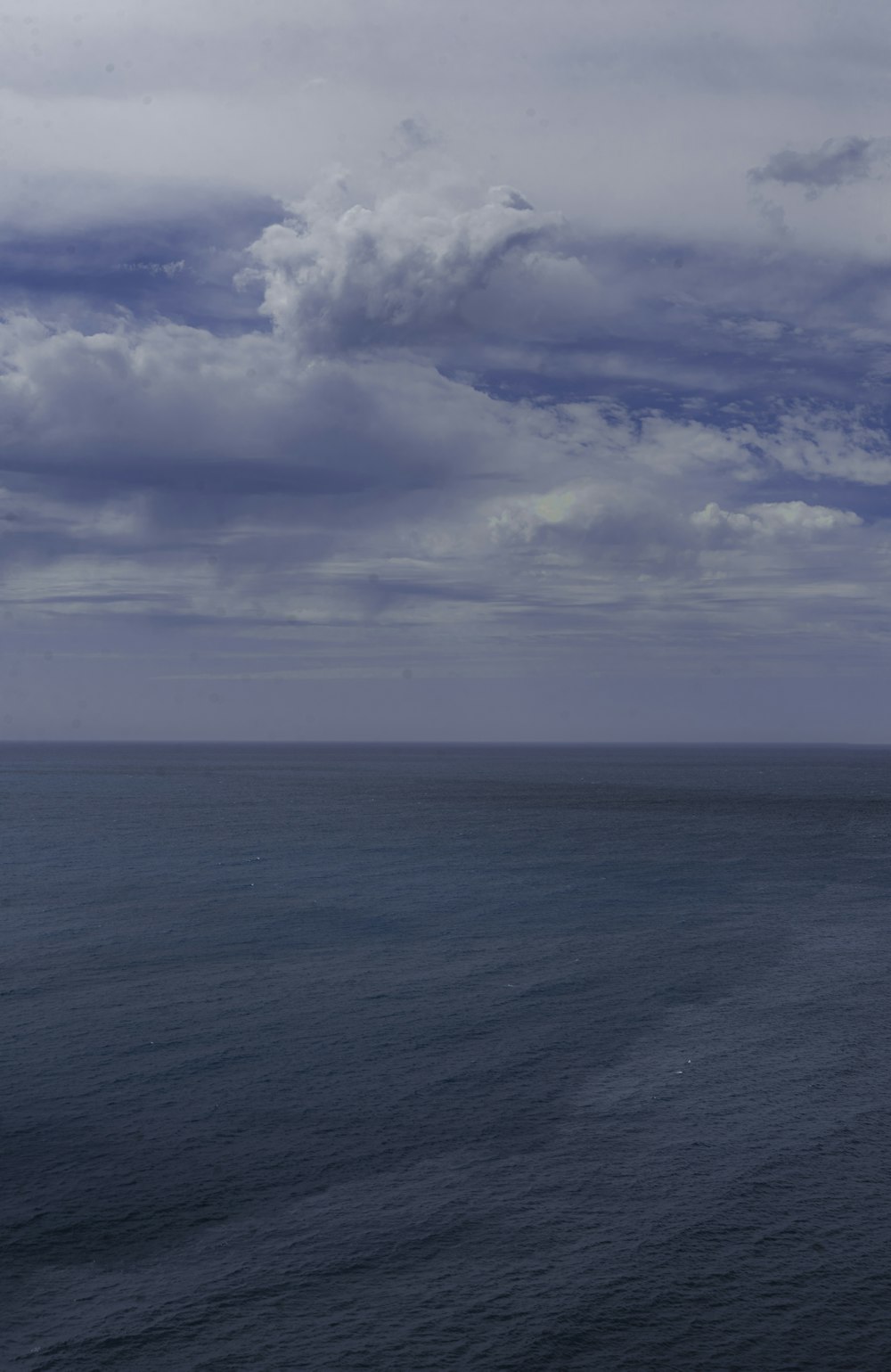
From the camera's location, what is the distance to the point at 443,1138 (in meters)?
45.8

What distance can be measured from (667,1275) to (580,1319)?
13.0ft

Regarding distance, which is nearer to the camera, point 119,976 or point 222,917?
point 119,976

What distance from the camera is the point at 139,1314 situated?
32719 mm

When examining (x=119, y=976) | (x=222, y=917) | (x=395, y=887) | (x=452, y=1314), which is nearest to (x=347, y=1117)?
(x=452, y=1314)

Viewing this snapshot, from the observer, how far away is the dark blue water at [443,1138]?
32.6m

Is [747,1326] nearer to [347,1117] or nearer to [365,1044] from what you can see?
[347,1117]

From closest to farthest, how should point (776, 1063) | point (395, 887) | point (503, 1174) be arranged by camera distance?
point (503, 1174)
point (776, 1063)
point (395, 887)

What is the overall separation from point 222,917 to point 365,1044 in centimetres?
3805

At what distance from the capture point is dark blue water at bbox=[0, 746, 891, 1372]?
32.6 metres

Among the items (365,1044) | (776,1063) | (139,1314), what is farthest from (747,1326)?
(365,1044)

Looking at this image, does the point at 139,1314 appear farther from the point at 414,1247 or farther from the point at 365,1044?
the point at 365,1044

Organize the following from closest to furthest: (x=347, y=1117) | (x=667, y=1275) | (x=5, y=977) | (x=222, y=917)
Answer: (x=667, y=1275), (x=347, y=1117), (x=5, y=977), (x=222, y=917)

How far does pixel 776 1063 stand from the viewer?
56.1 m

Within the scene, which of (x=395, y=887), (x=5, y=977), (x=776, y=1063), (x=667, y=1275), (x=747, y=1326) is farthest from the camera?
(x=395, y=887)
